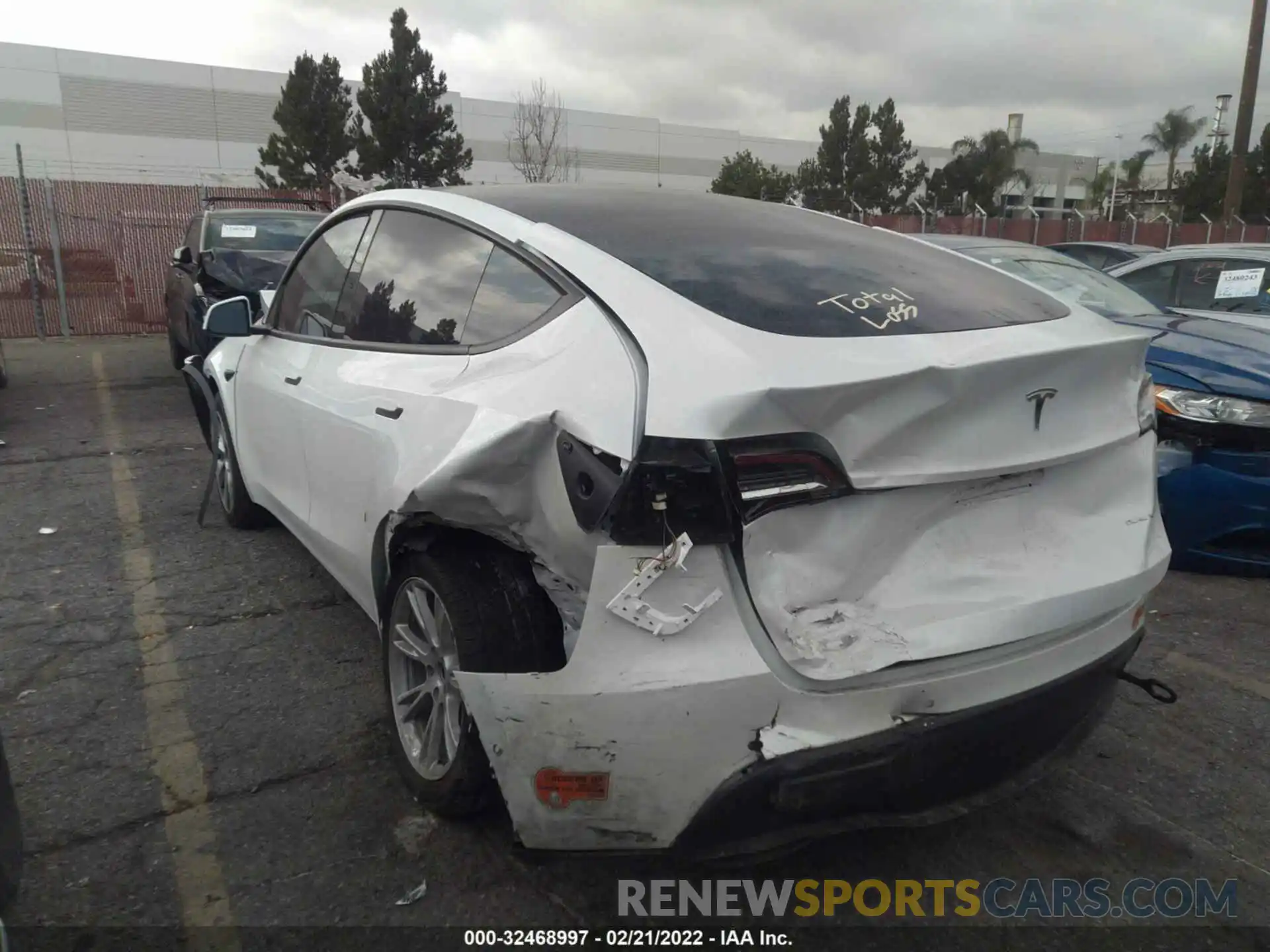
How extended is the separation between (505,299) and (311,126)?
1215 inches

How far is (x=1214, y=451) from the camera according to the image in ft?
13.8

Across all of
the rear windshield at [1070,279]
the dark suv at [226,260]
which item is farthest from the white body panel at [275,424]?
the rear windshield at [1070,279]

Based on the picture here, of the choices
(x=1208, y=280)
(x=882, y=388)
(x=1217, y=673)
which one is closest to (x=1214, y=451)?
(x=1217, y=673)

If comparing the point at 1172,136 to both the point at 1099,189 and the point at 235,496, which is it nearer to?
the point at 1099,189

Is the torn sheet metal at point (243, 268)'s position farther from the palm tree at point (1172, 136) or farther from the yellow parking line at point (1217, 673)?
the palm tree at point (1172, 136)

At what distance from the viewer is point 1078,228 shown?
31688mm

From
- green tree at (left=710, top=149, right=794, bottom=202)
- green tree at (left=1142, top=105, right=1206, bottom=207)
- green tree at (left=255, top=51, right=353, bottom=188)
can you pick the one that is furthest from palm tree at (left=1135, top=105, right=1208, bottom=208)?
green tree at (left=255, top=51, right=353, bottom=188)

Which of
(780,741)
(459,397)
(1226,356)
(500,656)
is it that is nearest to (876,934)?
(780,741)

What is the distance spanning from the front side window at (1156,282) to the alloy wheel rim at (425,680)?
671 centimetres

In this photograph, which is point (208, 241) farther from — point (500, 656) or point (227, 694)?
point (500, 656)

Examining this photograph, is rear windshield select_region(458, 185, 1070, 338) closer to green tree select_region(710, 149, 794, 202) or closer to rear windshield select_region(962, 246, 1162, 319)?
rear windshield select_region(962, 246, 1162, 319)

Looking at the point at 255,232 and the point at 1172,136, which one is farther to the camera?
the point at 1172,136

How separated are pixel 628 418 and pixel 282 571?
314 centimetres

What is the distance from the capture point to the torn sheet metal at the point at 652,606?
69.9 inches
